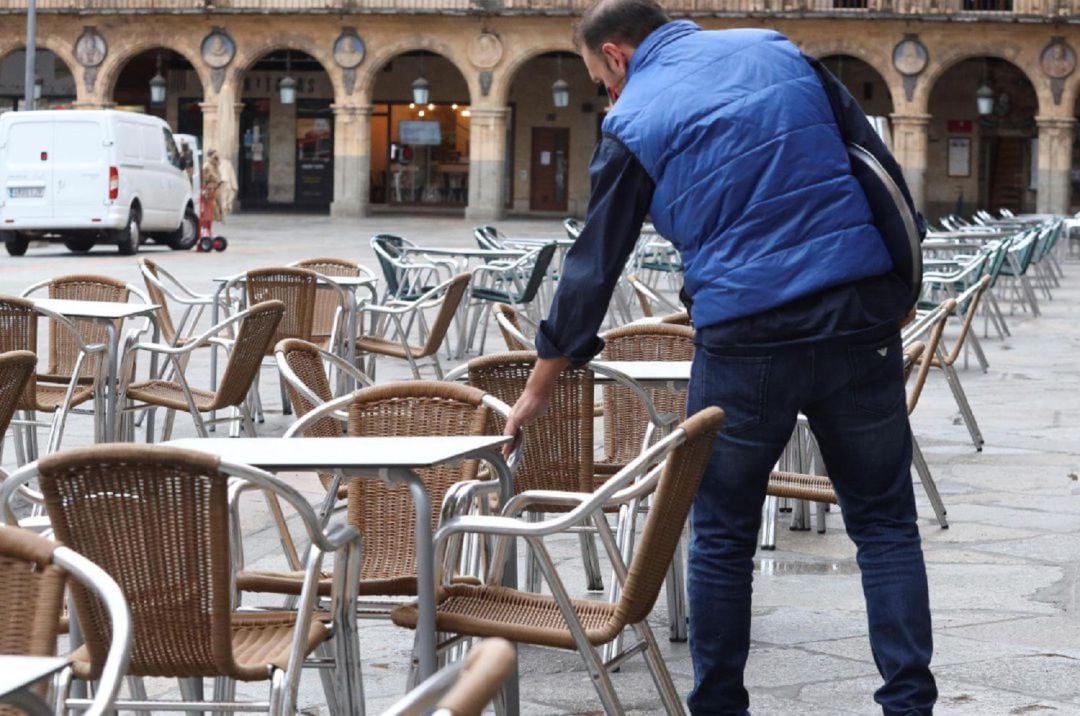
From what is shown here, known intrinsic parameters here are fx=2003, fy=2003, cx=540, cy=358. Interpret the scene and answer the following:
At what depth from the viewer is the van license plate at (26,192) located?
81.1ft

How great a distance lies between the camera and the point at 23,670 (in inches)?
88.5

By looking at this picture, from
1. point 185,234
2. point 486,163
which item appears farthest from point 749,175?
point 486,163

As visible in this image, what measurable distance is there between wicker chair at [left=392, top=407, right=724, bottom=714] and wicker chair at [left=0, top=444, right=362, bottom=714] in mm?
363

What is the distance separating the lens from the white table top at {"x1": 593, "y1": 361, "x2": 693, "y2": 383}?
17.2 feet

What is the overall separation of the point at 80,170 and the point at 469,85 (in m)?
17.7

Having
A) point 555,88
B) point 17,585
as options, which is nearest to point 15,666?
point 17,585

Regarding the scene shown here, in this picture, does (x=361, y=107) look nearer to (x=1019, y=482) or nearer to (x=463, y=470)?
(x=1019, y=482)

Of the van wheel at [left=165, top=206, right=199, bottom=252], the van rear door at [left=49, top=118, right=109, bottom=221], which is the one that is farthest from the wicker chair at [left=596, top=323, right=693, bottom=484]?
the van wheel at [left=165, top=206, right=199, bottom=252]

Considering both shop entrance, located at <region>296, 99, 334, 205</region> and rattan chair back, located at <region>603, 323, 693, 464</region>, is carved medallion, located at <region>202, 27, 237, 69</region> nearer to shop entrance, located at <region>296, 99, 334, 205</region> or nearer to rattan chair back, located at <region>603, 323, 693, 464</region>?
shop entrance, located at <region>296, 99, 334, 205</region>

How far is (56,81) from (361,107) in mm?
8382

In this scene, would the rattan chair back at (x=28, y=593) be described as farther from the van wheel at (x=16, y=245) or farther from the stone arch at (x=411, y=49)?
the stone arch at (x=411, y=49)

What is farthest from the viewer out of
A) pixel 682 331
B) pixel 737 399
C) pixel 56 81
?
pixel 56 81

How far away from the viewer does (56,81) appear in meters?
45.6

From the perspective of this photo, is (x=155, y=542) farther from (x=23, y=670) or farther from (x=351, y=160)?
(x=351, y=160)
